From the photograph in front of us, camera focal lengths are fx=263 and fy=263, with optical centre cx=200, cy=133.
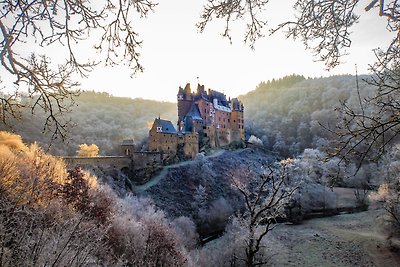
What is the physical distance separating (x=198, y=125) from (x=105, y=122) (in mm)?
44840

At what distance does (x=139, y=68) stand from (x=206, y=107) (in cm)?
3936

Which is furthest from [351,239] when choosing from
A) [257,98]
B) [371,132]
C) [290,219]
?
[257,98]

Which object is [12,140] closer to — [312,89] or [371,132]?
[371,132]

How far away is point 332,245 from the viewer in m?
20.2

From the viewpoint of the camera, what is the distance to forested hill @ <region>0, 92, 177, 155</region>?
152 feet

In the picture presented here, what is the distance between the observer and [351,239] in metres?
20.8

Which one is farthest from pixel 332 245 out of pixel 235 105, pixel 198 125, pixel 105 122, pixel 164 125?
pixel 105 122

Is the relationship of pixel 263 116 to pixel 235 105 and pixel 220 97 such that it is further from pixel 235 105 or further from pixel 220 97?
pixel 220 97

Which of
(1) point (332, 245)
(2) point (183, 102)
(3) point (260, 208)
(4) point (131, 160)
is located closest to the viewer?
(3) point (260, 208)

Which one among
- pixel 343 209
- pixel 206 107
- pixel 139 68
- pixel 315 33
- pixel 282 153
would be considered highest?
pixel 206 107

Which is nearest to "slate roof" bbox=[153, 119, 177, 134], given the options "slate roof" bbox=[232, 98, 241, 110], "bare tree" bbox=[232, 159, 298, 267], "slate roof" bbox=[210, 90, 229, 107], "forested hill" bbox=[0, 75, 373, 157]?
"slate roof" bbox=[210, 90, 229, 107]

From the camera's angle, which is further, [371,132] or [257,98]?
[257,98]

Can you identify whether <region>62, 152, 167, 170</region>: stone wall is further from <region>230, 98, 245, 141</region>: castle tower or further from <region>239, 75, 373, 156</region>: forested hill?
<region>239, 75, 373, 156</region>: forested hill

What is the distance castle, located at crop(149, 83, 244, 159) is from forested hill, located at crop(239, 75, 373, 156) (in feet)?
47.8
